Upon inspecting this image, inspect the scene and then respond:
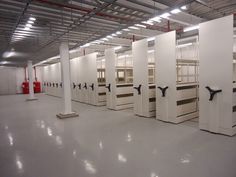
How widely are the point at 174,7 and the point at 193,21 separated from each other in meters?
2.71

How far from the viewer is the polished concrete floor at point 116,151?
233 centimetres

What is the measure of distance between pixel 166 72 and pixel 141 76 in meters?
0.97

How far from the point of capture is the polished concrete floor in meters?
2.33

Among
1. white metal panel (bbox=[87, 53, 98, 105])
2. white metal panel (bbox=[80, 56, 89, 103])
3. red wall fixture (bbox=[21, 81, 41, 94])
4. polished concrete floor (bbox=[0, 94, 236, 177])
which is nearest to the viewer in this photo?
polished concrete floor (bbox=[0, 94, 236, 177])

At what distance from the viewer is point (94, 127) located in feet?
14.5

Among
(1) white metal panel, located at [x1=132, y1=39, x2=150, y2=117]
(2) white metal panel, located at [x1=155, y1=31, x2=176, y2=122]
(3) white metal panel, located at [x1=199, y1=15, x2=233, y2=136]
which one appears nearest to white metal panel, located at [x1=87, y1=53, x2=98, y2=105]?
(1) white metal panel, located at [x1=132, y1=39, x2=150, y2=117]

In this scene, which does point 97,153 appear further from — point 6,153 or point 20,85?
point 20,85

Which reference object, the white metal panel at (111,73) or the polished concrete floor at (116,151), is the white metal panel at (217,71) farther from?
the white metal panel at (111,73)

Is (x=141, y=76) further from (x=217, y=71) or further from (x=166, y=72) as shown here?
(x=217, y=71)

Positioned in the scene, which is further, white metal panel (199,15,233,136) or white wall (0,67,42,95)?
white wall (0,67,42,95)

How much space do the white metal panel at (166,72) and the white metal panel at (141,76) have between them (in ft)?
1.53

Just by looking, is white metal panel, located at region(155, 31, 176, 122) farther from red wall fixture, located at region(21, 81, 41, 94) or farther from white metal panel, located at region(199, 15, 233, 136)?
red wall fixture, located at region(21, 81, 41, 94)

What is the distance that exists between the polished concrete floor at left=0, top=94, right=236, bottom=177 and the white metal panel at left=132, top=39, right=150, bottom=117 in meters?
0.95

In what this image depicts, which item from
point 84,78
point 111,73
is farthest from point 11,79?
point 111,73
